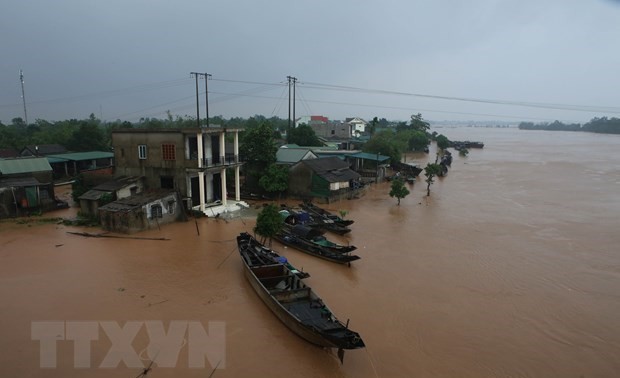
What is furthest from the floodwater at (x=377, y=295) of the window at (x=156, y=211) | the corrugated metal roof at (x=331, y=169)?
the corrugated metal roof at (x=331, y=169)

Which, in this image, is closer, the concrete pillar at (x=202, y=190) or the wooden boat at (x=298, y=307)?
the wooden boat at (x=298, y=307)

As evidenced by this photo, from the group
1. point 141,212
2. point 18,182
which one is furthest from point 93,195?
point 18,182

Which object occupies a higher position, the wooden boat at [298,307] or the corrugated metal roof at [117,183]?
the corrugated metal roof at [117,183]

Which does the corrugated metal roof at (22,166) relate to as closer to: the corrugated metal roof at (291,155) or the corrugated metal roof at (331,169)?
the corrugated metal roof at (291,155)

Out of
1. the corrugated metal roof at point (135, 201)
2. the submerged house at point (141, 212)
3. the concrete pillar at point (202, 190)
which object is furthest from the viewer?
the concrete pillar at point (202, 190)

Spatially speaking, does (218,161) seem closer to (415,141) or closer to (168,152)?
(168,152)

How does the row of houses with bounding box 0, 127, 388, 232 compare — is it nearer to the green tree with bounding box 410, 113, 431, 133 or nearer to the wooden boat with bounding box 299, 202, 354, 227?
the wooden boat with bounding box 299, 202, 354, 227

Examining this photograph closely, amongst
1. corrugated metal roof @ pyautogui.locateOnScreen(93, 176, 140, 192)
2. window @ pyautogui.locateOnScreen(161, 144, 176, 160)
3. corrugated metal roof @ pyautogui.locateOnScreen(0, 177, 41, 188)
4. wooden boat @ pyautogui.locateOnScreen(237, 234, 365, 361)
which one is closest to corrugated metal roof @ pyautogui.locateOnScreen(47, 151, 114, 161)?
corrugated metal roof @ pyautogui.locateOnScreen(0, 177, 41, 188)
